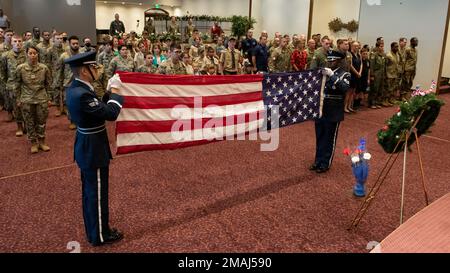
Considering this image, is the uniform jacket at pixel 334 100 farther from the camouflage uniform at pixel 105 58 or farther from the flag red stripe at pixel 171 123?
the camouflage uniform at pixel 105 58

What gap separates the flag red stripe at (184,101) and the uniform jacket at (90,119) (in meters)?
0.47

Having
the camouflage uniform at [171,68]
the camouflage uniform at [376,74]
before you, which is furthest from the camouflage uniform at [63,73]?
the camouflage uniform at [376,74]

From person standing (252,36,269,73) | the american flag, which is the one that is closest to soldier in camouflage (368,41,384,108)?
person standing (252,36,269,73)

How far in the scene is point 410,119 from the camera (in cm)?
333

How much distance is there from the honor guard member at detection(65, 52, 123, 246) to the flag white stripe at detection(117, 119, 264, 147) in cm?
46

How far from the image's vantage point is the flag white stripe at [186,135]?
367cm

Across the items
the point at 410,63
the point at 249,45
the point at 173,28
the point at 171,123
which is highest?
the point at 173,28

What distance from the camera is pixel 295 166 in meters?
5.25

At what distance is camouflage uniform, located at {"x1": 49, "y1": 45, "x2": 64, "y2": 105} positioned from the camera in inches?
303

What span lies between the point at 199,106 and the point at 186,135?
334 mm

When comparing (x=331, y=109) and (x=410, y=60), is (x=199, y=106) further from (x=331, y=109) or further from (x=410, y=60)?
(x=410, y=60)

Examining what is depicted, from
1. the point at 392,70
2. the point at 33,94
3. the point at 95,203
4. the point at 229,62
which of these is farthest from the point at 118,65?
the point at 392,70

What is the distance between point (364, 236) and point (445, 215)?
84 cm

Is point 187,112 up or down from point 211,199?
up
